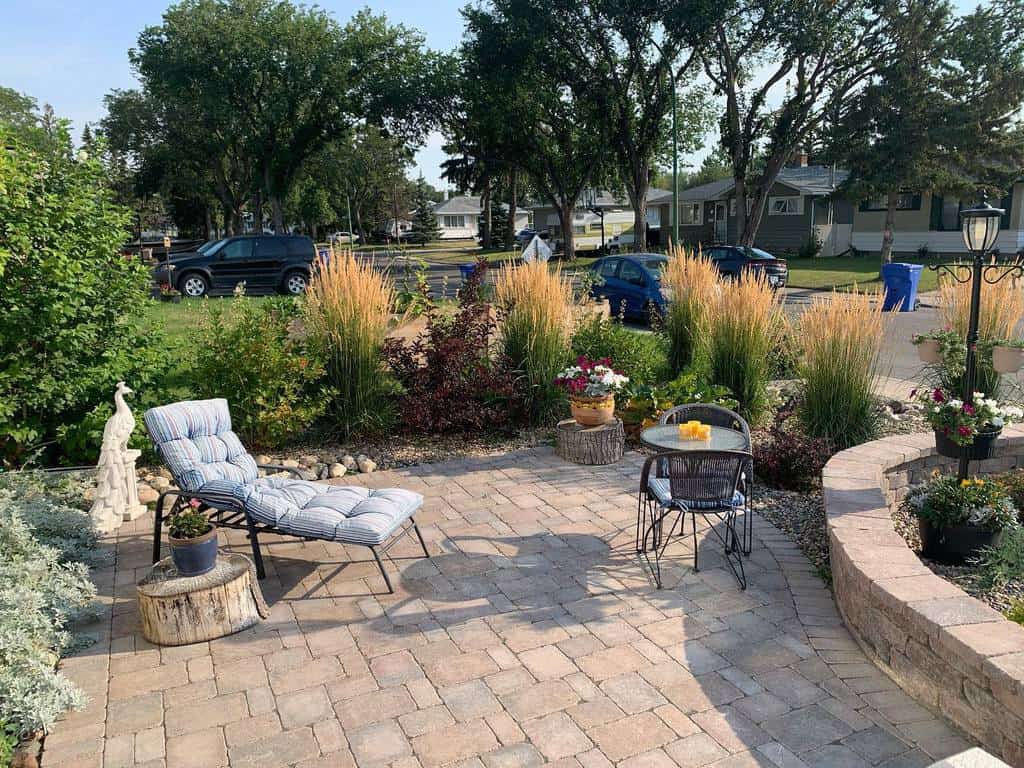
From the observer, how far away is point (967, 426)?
13.4ft

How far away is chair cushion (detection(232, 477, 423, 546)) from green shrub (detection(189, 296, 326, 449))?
1623 mm

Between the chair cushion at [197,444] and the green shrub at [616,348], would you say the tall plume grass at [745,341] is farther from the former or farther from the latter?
the chair cushion at [197,444]

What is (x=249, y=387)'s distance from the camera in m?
5.91

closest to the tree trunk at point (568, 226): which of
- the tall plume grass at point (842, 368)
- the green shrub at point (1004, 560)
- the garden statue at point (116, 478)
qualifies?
the tall plume grass at point (842, 368)

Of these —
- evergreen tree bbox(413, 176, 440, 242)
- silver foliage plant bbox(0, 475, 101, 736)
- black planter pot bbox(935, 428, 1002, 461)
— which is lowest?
silver foliage plant bbox(0, 475, 101, 736)

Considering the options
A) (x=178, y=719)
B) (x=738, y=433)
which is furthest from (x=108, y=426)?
(x=738, y=433)

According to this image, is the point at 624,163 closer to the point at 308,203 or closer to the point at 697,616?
the point at 697,616

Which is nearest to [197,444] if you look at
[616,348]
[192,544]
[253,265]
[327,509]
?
[327,509]

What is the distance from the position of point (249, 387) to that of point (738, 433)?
3.73 metres

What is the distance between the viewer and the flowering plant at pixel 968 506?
395 cm

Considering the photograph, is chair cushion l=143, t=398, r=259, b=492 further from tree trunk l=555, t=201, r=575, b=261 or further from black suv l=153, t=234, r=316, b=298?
tree trunk l=555, t=201, r=575, b=261

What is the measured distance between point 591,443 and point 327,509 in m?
2.50

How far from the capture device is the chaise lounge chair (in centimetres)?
377


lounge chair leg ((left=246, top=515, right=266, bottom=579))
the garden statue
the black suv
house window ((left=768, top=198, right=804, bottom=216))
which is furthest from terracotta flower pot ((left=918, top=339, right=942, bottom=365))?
house window ((left=768, top=198, right=804, bottom=216))
